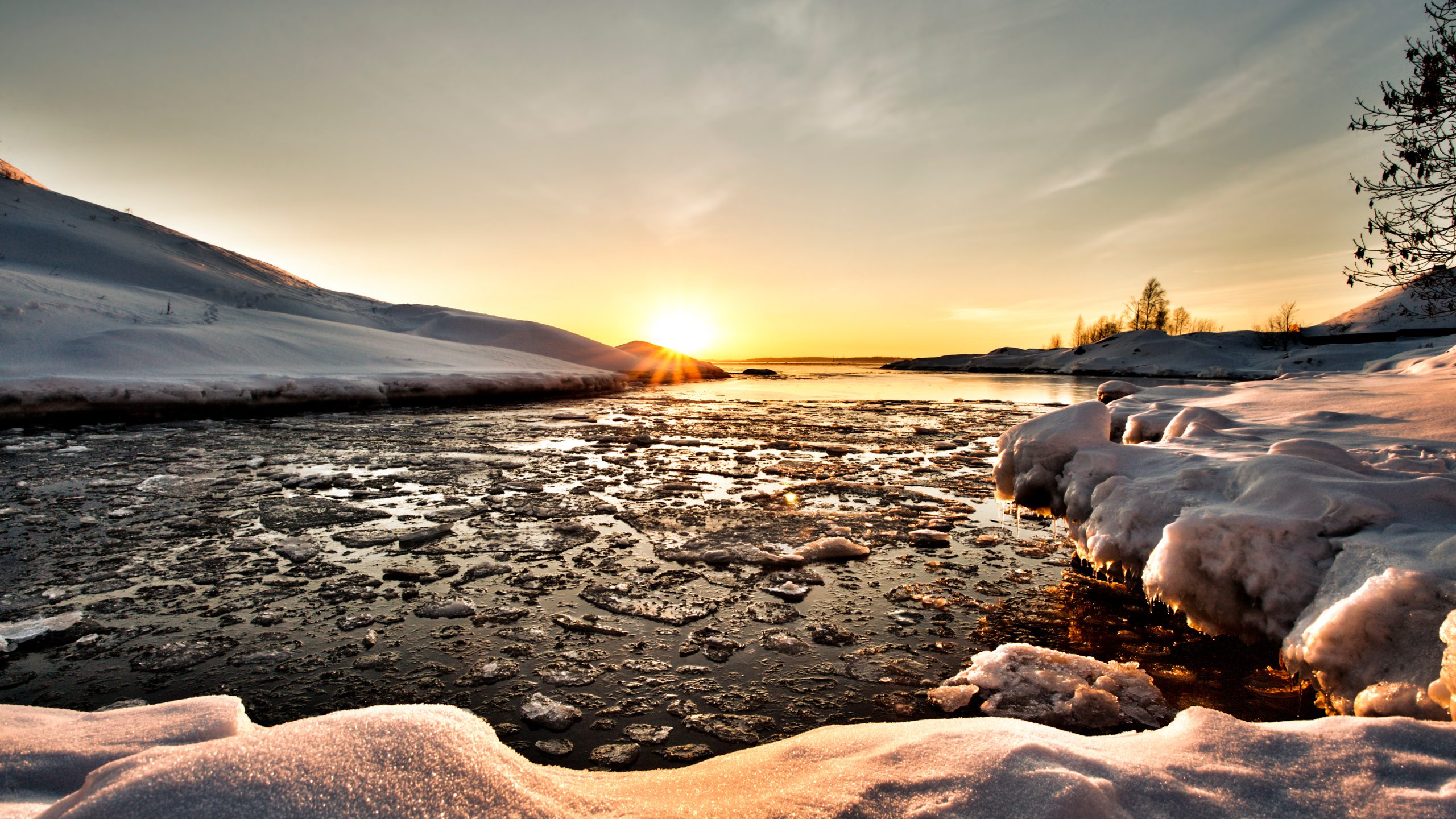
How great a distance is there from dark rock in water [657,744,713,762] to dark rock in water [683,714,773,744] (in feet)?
0.33

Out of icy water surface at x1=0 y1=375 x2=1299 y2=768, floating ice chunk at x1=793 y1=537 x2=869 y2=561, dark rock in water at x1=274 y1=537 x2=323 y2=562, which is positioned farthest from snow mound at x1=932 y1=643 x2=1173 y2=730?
dark rock in water at x1=274 y1=537 x2=323 y2=562

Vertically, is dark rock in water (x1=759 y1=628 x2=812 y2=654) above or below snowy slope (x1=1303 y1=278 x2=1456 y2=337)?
below

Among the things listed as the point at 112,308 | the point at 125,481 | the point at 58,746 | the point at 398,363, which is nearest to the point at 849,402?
the point at 398,363

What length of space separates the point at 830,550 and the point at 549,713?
8.45 feet

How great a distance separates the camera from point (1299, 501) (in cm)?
284

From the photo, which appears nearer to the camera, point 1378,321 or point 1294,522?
point 1294,522

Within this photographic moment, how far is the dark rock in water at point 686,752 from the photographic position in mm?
2135

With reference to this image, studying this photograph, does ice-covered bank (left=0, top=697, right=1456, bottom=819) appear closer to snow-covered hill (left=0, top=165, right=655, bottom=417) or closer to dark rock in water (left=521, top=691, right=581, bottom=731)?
dark rock in water (left=521, top=691, right=581, bottom=731)

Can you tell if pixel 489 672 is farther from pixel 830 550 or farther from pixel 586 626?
pixel 830 550

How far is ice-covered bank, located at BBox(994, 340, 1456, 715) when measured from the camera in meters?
2.02

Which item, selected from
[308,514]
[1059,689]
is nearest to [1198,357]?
[1059,689]

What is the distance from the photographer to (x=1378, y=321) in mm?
39500

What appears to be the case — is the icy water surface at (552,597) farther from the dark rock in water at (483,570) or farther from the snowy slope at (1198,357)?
the snowy slope at (1198,357)

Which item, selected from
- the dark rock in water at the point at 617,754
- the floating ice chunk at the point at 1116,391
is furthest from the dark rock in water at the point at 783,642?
the floating ice chunk at the point at 1116,391
